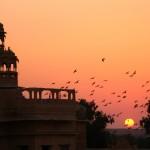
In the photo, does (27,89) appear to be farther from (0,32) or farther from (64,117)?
(0,32)

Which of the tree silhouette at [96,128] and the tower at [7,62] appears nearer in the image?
the tower at [7,62]

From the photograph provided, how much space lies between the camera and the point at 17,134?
31.7 meters

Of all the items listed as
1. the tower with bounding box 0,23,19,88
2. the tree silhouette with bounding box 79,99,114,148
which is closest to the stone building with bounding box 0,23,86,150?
the tower with bounding box 0,23,19,88

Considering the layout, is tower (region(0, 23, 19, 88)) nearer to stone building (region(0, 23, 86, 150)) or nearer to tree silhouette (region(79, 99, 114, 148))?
stone building (region(0, 23, 86, 150))

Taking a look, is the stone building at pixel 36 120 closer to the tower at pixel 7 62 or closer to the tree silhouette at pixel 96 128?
the tower at pixel 7 62

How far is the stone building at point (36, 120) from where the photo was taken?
103 feet

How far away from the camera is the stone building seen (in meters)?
31.3

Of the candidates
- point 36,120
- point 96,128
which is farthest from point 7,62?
point 96,128

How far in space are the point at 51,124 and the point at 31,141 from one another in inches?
48.6

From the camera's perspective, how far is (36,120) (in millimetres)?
31250

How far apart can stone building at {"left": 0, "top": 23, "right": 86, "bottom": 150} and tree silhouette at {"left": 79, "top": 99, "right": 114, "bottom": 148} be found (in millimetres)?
19801

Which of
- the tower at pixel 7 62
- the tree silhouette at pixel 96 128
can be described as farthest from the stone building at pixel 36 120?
the tree silhouette at pixel 96 128

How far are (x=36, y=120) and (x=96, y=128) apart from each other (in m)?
31.5

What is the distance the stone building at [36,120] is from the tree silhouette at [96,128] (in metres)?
19.8
